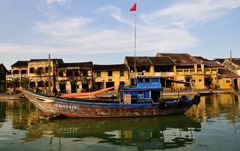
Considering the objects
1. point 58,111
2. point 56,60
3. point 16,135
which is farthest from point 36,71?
point 16,135

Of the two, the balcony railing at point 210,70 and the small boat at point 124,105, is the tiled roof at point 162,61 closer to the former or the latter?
the balcony railing at point 210,70

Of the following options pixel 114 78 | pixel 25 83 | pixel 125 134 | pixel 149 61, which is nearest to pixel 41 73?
pixel 25 83

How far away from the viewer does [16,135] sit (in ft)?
50.4

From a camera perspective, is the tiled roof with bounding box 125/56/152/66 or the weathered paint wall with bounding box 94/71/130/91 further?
the weathered paint wall with bounding box 94/71/130/91

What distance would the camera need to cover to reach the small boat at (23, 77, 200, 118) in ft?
65.6

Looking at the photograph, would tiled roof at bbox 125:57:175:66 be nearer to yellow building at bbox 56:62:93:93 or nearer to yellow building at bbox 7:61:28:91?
yellow building at bbox 56:62:93:93

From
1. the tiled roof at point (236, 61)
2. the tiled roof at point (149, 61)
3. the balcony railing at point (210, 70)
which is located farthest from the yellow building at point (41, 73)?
the tiled roof at point (236, 61)

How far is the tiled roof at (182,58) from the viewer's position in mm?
48525

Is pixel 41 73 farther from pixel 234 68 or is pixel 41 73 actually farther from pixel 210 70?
pixel 234 68

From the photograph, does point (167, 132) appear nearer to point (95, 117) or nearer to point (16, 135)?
point (95, 117)

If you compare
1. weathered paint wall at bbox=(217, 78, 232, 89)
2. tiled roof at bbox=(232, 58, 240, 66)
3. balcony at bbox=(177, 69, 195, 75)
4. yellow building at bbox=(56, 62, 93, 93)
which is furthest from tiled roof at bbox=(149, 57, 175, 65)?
tiled roof at bbox=(232, 58, 240, 66)

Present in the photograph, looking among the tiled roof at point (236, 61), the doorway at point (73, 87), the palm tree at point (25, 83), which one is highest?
the tiled roof at point (236, 61)

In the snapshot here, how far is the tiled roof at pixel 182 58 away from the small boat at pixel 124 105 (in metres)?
27.4

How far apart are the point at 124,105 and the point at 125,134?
16.6 ft
